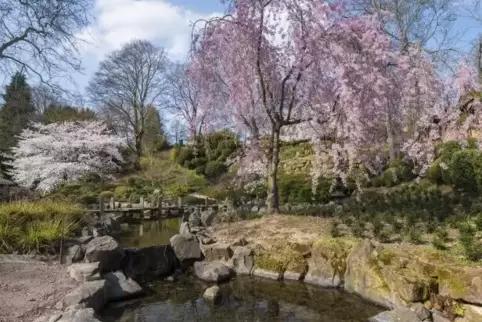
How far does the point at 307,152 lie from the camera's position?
886 inches

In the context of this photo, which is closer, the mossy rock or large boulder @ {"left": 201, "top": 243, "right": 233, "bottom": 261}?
the mossy rock

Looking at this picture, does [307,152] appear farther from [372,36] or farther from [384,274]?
[384,274]

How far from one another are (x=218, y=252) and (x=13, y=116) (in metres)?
22.7

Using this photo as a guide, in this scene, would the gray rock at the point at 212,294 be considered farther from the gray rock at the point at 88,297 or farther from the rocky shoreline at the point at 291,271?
the gray rock at the point at 88,297

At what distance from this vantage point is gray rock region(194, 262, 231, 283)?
818 centimetres

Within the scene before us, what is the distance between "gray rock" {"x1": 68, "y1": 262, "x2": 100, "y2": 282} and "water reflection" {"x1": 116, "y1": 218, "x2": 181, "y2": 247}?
15.3 ft

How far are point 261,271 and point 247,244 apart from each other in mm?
820

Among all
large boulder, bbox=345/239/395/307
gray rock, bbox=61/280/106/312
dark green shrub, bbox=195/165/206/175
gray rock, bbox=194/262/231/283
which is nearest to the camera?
gray rock, bbox=61/280/106/312

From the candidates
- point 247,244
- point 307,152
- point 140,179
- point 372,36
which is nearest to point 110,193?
point 140,179

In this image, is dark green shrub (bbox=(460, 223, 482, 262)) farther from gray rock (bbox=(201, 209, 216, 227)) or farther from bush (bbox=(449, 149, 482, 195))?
bush (bbox=(449, 149, 482, 195))

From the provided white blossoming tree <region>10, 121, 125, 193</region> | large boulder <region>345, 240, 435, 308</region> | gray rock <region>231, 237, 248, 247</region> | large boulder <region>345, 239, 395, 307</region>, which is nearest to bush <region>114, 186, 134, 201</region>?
white blossoming tree <region>10, 121, 125, 193</region>

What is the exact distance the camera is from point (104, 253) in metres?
7.61

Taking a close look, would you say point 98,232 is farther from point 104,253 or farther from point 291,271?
point 291,271

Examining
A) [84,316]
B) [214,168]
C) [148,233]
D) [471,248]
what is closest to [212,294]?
[84,316]
